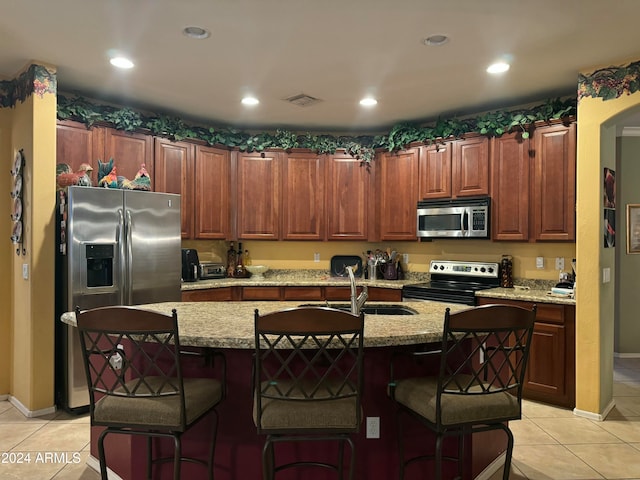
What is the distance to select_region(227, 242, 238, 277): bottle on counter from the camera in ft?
18.0

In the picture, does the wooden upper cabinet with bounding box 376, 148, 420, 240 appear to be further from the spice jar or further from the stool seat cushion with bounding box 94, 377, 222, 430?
the stool seat cushion with bounding box 94, 377, 222, 430

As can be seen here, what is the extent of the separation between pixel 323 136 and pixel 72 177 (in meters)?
2.70

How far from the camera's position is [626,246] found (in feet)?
18.1

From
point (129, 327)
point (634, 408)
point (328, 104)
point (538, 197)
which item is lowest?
point (634, 408)

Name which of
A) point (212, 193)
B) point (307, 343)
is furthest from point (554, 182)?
point (212, 193)

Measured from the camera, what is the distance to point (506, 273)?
4551 mm

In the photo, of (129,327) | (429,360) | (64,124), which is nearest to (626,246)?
(429,360)

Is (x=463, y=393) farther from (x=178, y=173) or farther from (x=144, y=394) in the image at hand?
(x=178, y=173)

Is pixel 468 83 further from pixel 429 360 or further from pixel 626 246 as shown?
pixel 626 246

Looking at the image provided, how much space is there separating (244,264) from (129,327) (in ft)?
12.5

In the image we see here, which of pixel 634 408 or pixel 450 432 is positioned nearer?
pixel 450 432

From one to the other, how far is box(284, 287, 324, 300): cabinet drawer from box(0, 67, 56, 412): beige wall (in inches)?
86.7

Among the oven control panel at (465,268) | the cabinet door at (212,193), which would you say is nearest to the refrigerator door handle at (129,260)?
the cabinet door at (212,193)

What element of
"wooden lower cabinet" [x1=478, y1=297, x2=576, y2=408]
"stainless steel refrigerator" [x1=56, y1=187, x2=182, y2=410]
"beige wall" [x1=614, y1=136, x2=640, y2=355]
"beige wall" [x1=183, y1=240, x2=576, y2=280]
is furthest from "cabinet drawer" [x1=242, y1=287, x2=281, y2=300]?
"beige wall" [x1=614, y1=136, x2=640, y2=355]
